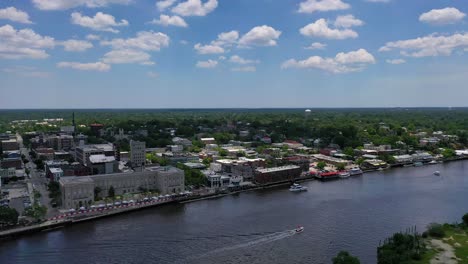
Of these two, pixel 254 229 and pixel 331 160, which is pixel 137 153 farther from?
pixel 254 229

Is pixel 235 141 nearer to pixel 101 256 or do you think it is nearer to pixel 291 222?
pixel 291 222

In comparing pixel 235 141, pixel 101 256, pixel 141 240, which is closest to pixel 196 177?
pixel 141 240

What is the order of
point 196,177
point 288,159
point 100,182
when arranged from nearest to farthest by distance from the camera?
1. point 100,182
2. point 196,177
3. point 288,159

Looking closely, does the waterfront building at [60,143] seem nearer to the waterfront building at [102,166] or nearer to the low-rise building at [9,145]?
the low-rise building at [9,145]

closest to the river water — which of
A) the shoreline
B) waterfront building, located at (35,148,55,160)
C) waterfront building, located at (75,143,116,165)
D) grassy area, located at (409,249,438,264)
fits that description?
the shoreline

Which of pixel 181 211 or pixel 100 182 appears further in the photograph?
pixel 100 182

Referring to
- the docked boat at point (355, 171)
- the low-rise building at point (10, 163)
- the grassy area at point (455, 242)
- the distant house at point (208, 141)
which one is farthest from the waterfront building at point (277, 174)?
the distant house at point (208, 141)
